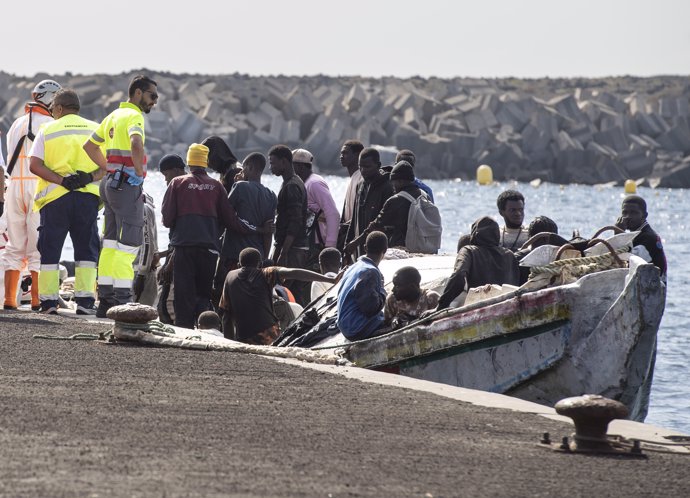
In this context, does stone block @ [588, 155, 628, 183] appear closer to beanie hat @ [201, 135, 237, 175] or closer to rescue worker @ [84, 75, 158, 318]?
beanie hat @ [201, 135, 237, 175]

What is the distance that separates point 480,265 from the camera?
11.6m

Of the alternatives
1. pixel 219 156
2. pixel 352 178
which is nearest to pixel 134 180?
pixel 219 156

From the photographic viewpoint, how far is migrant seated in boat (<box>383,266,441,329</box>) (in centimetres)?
1144

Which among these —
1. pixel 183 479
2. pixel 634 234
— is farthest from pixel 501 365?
pixel 183 479

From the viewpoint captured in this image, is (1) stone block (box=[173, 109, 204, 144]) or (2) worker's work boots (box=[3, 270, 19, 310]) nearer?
(2) worker's work boots (box=[3, 270, 19, 310])

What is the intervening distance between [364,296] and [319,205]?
3895 mm

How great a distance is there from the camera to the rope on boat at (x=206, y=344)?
11.2 metres

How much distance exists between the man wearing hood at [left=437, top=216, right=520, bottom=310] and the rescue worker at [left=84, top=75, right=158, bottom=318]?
2.83m

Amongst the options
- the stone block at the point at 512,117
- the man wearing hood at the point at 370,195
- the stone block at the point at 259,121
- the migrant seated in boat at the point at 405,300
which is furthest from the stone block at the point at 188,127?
the migrant seated in boat at the point at 405,300

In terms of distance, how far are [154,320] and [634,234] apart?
3706mm

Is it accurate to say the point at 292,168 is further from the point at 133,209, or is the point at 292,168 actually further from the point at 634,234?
the point at 634,234

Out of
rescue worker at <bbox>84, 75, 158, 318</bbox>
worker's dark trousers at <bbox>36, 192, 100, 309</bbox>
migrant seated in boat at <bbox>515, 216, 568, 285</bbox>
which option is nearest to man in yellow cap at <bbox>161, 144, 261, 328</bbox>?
rescue worker at <bbox>84, 75, 158, 318</bbox>

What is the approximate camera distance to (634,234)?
1175 cm

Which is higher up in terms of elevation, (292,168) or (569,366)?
(292,168)
